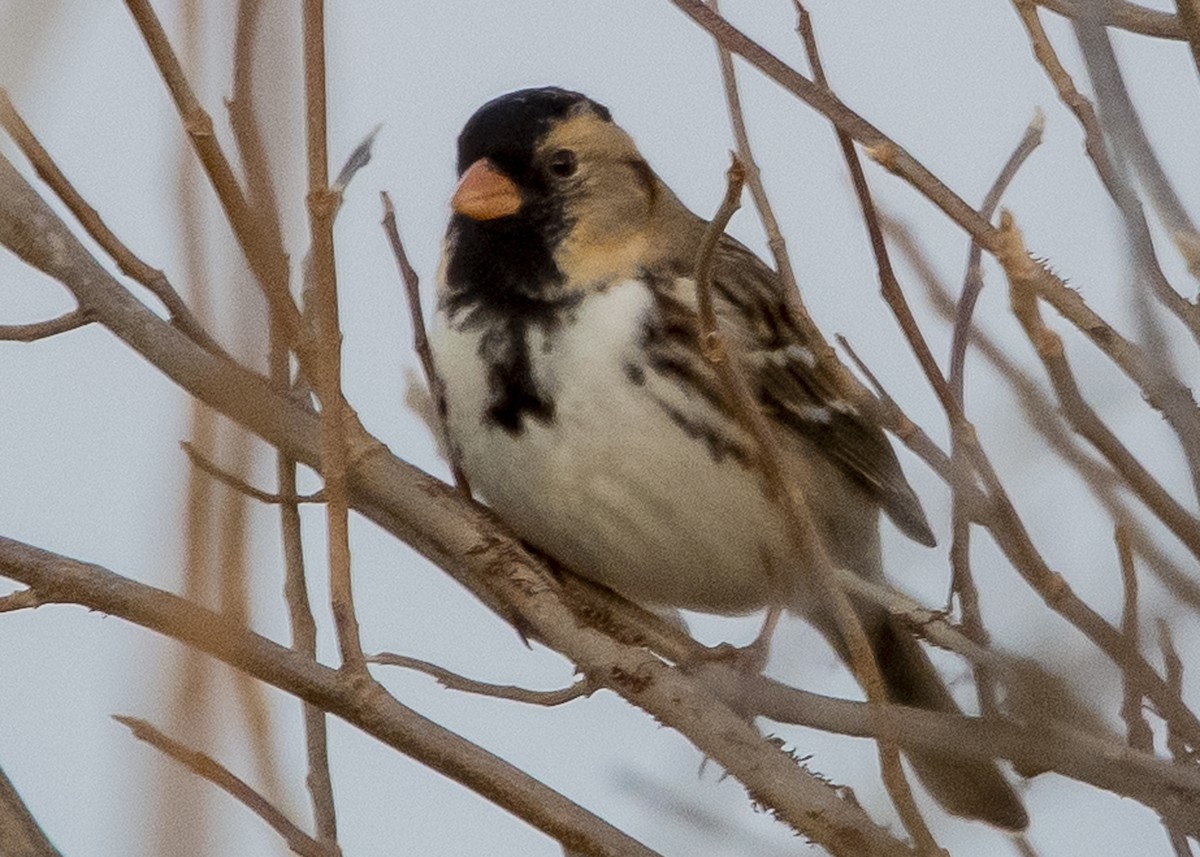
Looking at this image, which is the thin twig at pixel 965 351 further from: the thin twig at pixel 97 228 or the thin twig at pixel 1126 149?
the thin twig at pixel 97 228

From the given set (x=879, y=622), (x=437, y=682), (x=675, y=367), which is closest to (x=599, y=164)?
(x=675, y=367)

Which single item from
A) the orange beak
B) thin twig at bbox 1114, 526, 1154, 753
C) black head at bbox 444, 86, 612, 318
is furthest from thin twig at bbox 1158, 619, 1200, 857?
the orange beak

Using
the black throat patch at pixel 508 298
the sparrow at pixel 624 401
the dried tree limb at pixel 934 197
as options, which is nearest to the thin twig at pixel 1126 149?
the dried tree limb at pixel 934 197

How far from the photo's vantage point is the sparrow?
2459 mm

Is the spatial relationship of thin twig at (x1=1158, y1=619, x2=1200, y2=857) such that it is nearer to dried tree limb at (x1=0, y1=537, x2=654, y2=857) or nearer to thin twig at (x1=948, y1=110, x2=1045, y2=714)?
thin twig at (x1=948, y1=110, x2=1045, y2=714)

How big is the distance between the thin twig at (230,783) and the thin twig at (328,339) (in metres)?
0.15

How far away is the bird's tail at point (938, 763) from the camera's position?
8.10ft

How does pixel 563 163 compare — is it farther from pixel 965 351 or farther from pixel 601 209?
pixel 965 351

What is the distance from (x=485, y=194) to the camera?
101 inches

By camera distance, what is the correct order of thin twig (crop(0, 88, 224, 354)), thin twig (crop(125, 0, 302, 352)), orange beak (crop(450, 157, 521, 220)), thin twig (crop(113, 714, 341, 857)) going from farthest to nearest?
orange beak (crop(450, 157, 521, 220))
thin twig (crop(0, 88, 224, 354))
thin twig (crop(125, 0, 302, 352))
thin twig (crop(113, 714, 341, 857))

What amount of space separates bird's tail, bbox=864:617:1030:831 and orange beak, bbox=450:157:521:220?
766 millimetres

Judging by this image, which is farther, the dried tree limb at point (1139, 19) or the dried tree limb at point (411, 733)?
the dried tree limb at point (1139, 19)

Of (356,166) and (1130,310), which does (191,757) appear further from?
(356,166)

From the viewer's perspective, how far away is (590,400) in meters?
2.45
